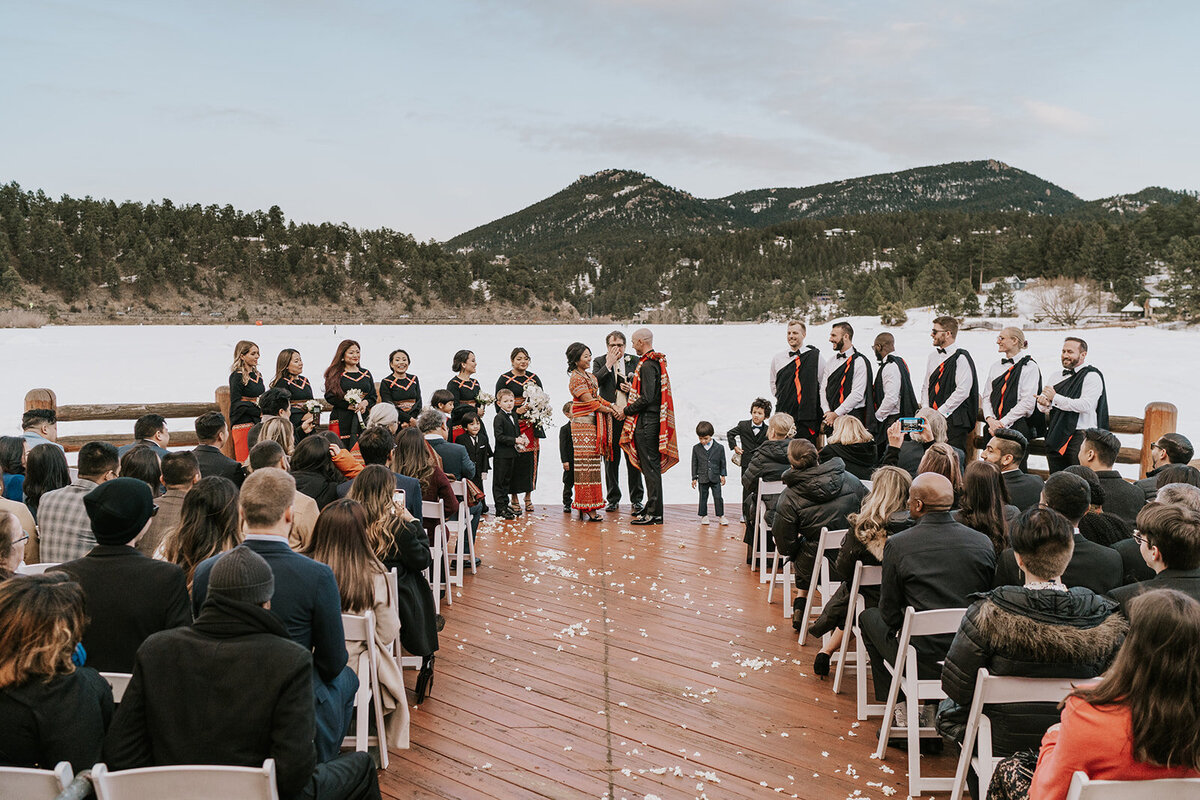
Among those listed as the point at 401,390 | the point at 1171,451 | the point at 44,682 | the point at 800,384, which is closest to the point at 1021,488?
the point at 1171,451

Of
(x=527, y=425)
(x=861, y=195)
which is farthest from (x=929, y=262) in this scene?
(x=861, y=195)

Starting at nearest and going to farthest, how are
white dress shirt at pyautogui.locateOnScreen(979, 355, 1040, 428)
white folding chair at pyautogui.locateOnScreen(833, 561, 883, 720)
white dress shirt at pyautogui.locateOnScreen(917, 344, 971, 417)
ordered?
white folding chair at pyautogui.locateOnScreen(833, 561, 883, 720) → white dress shirt at pyautogui.locateOnScreen(979, 355, 1040, 428) → white dress shirt at pyautogui.locateOnScreen(917, 344, 971, 417)

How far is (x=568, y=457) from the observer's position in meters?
9.34

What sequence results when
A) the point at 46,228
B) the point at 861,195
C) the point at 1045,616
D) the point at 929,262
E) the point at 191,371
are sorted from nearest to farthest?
the point at 1045,616, the point at 191,371, the point at 46,228, the point at 929,262, the point at 861,195

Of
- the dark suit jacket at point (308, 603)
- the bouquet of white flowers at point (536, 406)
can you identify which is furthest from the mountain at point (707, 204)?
the dark suit jacket at point (308, 603)

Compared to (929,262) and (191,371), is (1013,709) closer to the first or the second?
(191,371)

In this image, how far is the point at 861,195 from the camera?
178500 mm

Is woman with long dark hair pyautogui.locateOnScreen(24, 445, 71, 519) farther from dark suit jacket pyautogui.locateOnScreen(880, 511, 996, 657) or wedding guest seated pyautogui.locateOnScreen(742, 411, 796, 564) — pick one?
wedding guest seated pyautogui.locateOnScreen(742, 411, 796, 564)

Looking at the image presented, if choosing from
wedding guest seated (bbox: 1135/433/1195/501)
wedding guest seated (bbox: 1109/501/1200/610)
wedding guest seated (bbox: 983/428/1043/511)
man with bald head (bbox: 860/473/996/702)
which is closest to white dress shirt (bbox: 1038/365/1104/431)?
wedding guest seated (bbox: 1135/433/1195/501)

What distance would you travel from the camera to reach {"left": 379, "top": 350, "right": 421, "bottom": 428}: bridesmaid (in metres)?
8.29

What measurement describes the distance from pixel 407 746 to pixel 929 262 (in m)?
58.9

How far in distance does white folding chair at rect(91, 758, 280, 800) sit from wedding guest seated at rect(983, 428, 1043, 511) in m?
4.47

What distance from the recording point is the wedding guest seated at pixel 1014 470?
504cm

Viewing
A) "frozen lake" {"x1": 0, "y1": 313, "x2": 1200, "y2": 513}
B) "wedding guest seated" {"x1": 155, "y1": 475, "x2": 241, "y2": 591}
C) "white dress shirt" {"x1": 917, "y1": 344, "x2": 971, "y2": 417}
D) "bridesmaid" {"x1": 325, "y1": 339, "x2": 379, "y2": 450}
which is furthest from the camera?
"frozen lake" {"x1": 0, "y1": 313, "x2": 1200, "y2": 513}
